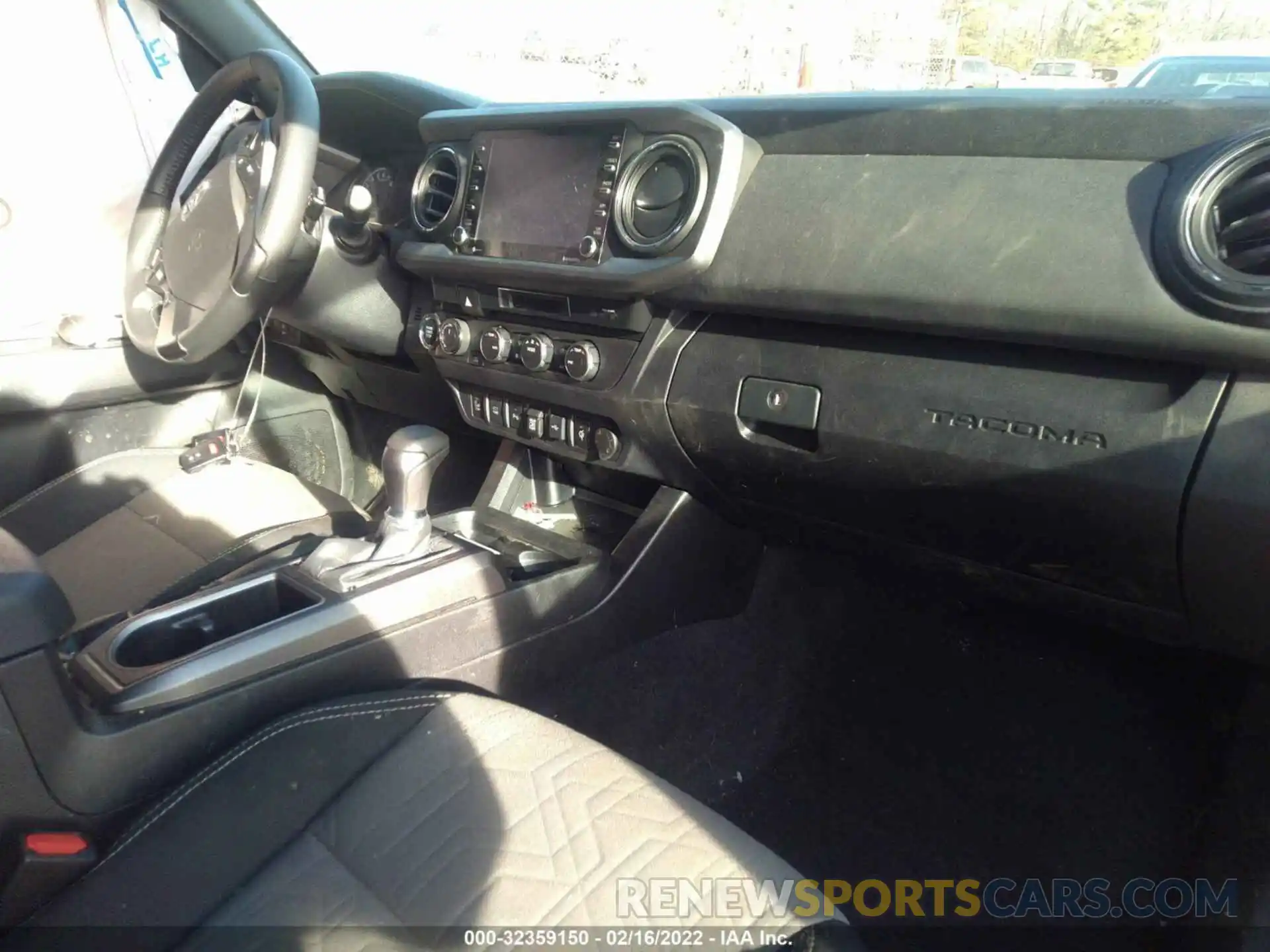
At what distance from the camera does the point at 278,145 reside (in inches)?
61.6

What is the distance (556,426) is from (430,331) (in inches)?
14.0

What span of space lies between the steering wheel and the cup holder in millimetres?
512

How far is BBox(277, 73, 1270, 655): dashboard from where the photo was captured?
967 mm

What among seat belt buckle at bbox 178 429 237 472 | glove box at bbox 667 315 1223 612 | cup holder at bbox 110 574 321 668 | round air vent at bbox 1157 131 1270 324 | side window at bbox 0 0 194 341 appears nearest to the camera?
round air vent at bbox 1157 131 1270 324

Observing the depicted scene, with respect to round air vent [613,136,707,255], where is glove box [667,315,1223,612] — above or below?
below

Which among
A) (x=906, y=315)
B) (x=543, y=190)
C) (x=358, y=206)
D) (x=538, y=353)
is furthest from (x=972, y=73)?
(x=358, y=206)

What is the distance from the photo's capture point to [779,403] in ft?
4.28

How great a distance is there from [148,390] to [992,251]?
1.82m

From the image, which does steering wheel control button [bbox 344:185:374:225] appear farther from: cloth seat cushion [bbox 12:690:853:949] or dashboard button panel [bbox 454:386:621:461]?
cloth seat cushion [bbox 12:690:853:949]

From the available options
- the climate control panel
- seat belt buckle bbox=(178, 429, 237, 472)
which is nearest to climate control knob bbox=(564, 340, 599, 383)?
the climate control panel

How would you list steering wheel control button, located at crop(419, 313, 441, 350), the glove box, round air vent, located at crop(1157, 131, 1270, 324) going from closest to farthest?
round air vent, located at crop(1157, 131, 1270, 324), the glove box, steering wheel control button, located at crop(419, 313, 441, 350)

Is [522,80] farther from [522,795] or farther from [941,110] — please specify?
[522,795]

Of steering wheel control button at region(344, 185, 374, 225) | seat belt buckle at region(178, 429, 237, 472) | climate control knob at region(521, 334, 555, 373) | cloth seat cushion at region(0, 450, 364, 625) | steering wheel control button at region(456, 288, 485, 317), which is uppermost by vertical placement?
steering wheel control button at region(344, 185, 374, 225)

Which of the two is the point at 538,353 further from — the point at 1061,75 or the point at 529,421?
the point at 1061,75
